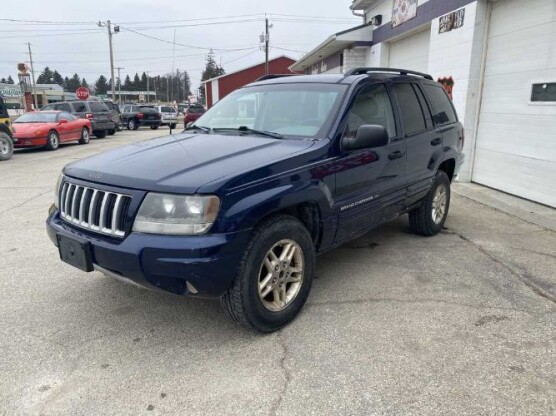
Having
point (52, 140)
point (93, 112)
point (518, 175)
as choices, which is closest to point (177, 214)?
point (518, 175)

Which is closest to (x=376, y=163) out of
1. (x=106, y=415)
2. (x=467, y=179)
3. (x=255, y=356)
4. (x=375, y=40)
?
(x=255, y=356)

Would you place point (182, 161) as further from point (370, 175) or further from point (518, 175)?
point (518, 175)

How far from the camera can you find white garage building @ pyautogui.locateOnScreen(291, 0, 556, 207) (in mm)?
6789

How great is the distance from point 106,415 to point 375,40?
1401 cm

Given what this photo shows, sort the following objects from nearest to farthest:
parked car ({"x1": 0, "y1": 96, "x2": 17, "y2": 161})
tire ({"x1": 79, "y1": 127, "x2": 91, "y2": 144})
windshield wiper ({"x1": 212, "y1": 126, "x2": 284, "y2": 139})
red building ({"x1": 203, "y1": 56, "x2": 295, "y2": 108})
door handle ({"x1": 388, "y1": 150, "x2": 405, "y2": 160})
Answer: windshield wiper ({"x1": 212, "y1": 126, "x2": 284, "y2": 139}), door handle ({"x1": 388, "y1": 150, "x2": 405, "y2": 160}), parked car ({"x1": 0, "y1": 96, "x2": 17, "y2": 161}), tire ({"x1": 79, "y1": 127, "x2": 91, "y2": 144}), red building ({"x1": 203, "y1": 56, "x2": 295, "y2": 108})

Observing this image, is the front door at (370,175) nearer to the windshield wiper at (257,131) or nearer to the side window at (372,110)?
the side window at (372,110)

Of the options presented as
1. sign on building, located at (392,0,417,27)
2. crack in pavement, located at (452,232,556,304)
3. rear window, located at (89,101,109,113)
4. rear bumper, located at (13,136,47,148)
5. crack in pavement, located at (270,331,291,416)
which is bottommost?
crack in pavement, located at (270,331,291,416)

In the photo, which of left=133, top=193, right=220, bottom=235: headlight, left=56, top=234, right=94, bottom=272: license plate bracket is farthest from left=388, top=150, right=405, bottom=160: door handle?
left=56, top=234, right=94, bottom=272: license plate bracket

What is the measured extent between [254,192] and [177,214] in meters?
0.49

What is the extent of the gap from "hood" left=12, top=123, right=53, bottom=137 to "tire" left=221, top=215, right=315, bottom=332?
13.9 meters

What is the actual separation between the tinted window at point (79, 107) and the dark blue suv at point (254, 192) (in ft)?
56.4

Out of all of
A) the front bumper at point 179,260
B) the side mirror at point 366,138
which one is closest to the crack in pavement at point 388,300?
the front bumper at point 179,260

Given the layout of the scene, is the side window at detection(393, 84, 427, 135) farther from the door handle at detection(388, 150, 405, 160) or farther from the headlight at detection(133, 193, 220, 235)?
the headlight at detection(133, 193, 220, 235)

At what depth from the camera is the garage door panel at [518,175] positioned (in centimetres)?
680
